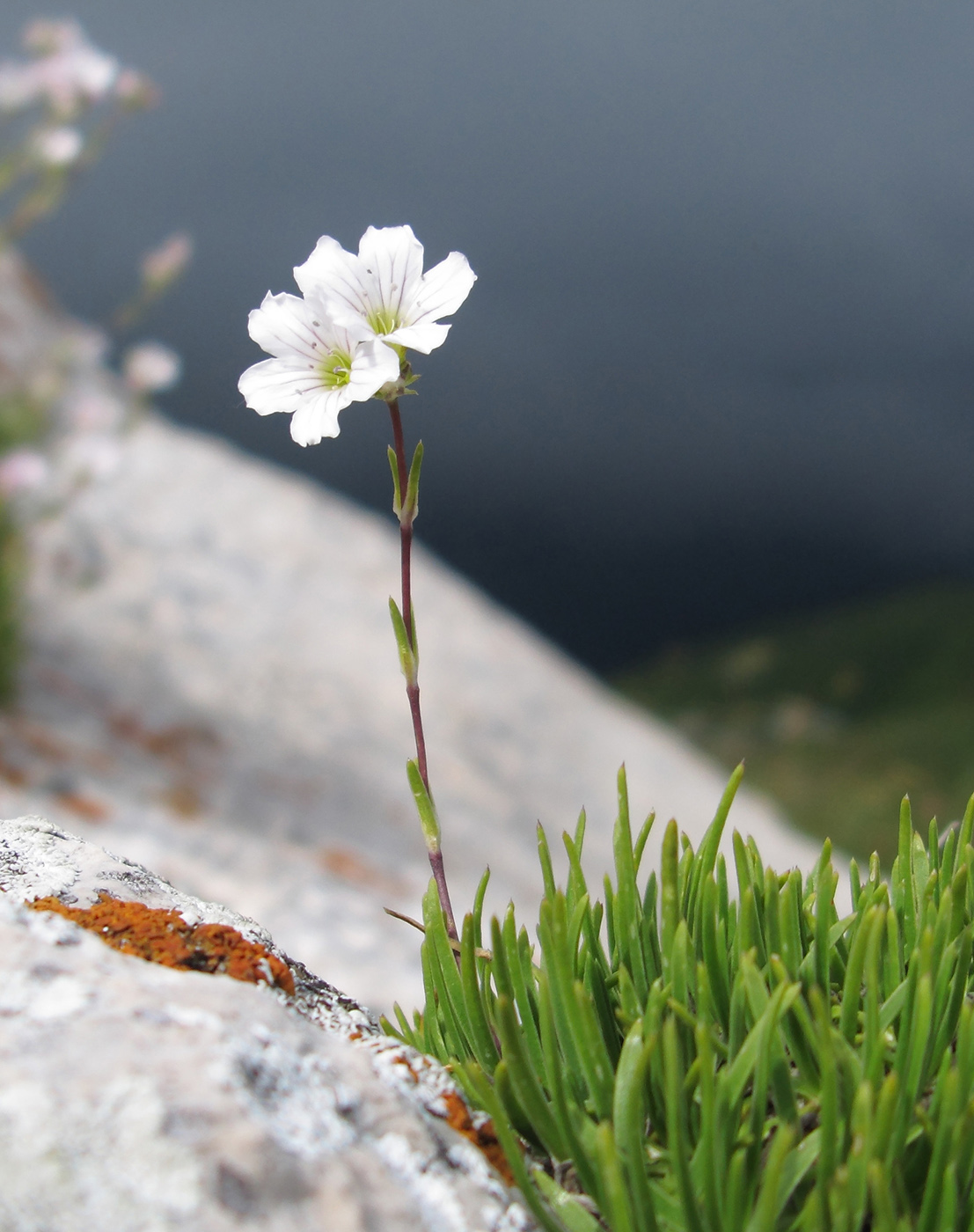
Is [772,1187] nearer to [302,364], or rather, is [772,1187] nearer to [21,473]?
[302,364]

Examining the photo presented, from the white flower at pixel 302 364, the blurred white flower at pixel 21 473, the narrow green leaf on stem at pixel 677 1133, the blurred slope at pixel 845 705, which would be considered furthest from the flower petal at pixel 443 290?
the blurred slope at pixel 845 705

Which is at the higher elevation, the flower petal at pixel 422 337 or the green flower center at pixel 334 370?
the flower petal at pixel 422 337

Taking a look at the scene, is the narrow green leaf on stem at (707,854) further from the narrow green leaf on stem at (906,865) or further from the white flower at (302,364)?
the white flower at (302,364)

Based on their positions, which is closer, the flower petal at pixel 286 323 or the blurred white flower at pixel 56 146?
the flower petal at pixel 286 323

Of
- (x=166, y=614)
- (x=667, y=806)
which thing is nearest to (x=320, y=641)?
(x=166, y=614)

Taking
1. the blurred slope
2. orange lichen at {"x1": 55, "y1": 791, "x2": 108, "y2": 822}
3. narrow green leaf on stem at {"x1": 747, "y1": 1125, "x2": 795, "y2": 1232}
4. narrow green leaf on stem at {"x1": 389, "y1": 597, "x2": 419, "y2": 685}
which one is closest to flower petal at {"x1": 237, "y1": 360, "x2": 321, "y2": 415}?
narrow green leaf on stem at {"x1": 389, "y1": 597, "x2": 419, "y2": 685}

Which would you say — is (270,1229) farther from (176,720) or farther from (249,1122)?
(176,720)

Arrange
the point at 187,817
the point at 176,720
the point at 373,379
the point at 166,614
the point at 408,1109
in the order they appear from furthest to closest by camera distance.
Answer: the point at 166,614, the point at 176,720, the point at 187,817, the point at 373,379, the point at 408,1109
